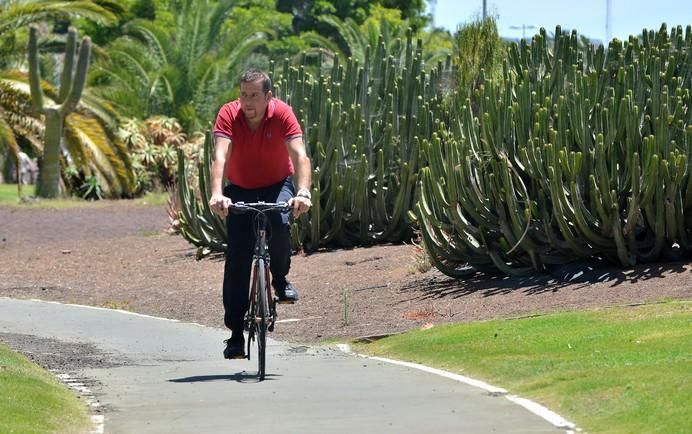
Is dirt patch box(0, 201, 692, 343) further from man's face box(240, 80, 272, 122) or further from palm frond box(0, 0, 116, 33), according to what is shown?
palm frond box(0, 0, 116, 33)

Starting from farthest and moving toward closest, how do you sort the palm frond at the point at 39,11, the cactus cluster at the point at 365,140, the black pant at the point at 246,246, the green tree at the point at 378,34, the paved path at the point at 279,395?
the green tree at the point at 378,34 → the palm frond at the point at 39,11 → the cactus cluster at the point at 365,140 → the black pant at the point at 246,246 → the paved path at the point at 279,395

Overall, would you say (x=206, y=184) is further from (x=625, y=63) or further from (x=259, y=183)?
(x=259, y=183)

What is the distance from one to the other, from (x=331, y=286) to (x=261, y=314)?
8.56 meters

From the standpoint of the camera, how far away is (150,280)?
22406 mm

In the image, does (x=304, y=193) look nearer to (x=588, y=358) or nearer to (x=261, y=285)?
(x=261, y=285)

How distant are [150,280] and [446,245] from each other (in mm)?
5720

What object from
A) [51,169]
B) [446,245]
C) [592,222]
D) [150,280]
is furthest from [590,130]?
[51,169]

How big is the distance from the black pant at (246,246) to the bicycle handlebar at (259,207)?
0.79 ft

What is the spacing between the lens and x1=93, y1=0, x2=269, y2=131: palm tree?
167ft

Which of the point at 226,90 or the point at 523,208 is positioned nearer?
the point at 523,208

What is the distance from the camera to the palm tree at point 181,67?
5100cm

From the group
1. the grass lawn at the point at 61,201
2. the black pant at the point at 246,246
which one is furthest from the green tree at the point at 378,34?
the black pant at the point at 246,246

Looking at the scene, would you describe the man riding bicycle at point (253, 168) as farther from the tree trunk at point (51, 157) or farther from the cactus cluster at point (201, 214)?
the tree trunk at point (51, 157)

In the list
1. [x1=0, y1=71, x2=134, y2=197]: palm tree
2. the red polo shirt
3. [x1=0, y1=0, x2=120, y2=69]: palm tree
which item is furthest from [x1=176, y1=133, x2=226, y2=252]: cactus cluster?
[x1=0, y1=0, x2=120, y2=69]: palm tree
